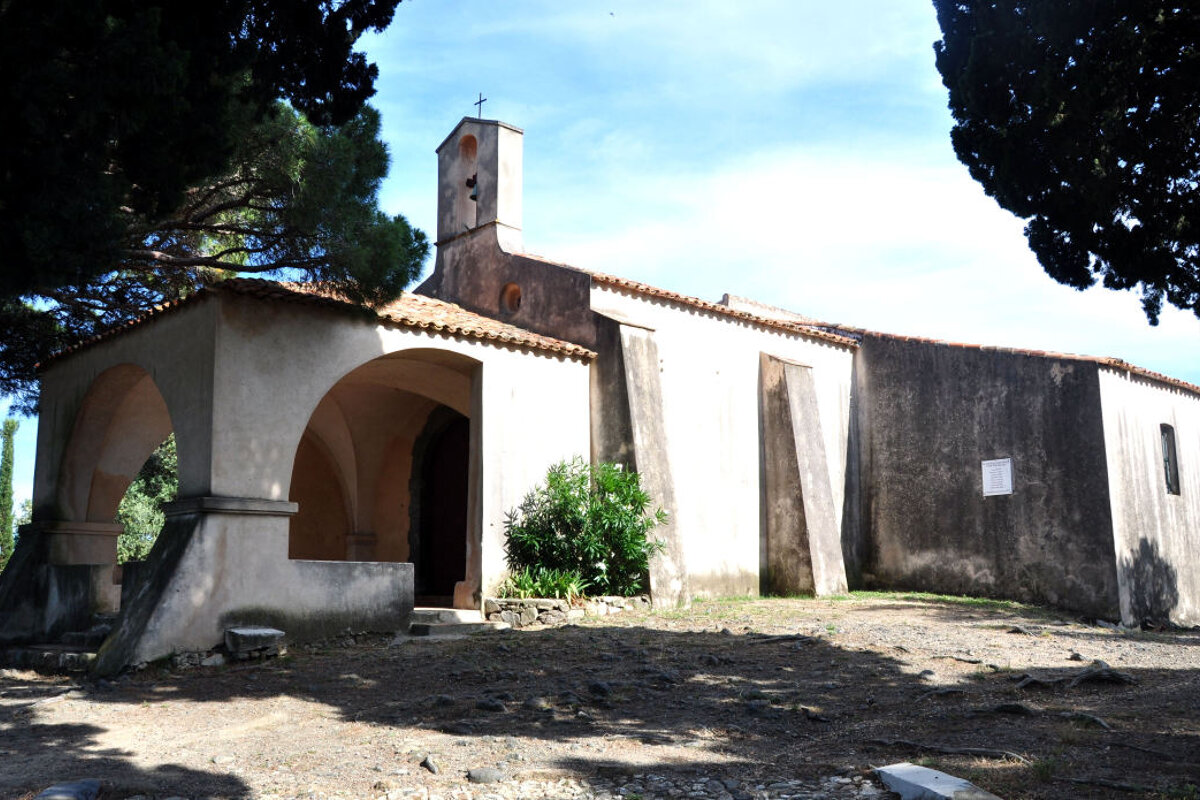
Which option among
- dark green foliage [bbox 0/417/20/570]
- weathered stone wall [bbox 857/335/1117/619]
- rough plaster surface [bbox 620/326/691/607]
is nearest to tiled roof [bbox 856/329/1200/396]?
weathered stone wall [bbox 857/335/1117/619]

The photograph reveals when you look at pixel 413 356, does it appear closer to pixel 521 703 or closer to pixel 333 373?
pixel 333 373

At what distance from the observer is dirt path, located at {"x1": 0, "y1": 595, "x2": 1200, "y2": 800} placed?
5.81 m

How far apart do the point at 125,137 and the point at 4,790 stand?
14.3 ft

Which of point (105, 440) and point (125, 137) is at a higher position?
point (125, 137)

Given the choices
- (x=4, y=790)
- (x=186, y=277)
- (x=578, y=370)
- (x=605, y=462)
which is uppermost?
(x=186, y=277)

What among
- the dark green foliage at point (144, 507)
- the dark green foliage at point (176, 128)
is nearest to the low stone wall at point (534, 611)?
the dark green foliage at point (176, 128)

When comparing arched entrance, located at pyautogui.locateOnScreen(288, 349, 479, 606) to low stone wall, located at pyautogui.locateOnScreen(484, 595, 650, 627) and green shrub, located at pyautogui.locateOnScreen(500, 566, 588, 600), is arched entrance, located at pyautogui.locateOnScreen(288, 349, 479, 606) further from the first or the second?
low stone wall, located at pyautogui.locateOnScreen(484, 595, 650, 627)

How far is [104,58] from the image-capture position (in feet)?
22.1

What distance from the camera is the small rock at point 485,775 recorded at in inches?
231

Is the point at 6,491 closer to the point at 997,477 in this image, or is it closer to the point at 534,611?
the point at 534,611

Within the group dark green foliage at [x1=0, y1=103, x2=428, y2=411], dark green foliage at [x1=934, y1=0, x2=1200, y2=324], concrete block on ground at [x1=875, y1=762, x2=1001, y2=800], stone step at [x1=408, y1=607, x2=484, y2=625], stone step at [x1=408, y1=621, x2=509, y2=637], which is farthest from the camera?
stone step at [x1=408, y1=607, x2=484, y2=625]

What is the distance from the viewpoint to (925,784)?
16.8ft

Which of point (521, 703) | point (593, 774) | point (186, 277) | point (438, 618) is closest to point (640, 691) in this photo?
point (521, 703)

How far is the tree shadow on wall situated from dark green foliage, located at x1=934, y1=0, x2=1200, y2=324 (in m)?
8.01
